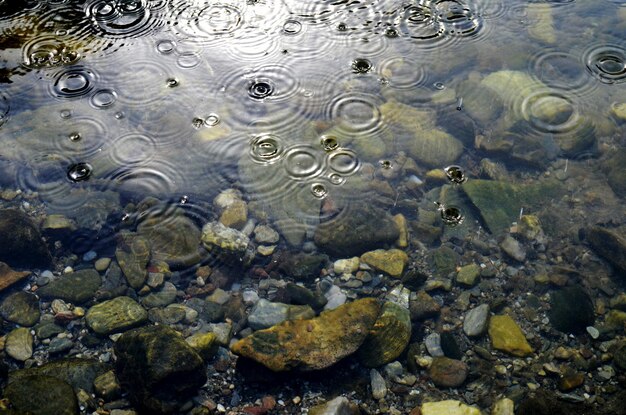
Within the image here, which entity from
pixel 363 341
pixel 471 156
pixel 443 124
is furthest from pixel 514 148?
pixel 363 341

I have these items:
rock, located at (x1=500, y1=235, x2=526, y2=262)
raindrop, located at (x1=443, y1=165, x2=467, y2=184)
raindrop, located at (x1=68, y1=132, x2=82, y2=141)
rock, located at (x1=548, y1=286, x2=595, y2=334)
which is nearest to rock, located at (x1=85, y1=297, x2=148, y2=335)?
raindrop, located at (x1=68, y1=132, x2=82, y2=141)

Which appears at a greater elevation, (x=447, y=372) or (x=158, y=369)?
(x=158, y=369)

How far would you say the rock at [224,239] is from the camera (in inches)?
160

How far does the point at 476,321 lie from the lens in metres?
3.81

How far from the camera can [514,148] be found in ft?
15.6

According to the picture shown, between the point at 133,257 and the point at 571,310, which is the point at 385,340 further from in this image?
the point at 133,257

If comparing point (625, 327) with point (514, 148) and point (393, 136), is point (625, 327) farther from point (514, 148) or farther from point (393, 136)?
point (393, 136)

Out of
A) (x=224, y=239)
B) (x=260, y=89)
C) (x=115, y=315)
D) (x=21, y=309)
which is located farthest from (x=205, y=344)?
Answer: (x=260, y=89)

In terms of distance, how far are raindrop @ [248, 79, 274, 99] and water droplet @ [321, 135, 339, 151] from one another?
75 centimetres

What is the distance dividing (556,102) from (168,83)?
3.91 meters

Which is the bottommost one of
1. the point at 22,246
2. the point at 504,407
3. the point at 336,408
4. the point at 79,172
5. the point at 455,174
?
the point at 504,407

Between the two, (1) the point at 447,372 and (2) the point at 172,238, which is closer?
(1) the point at 447,372

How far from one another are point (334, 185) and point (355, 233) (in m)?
0.50

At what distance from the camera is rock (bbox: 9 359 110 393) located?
3365mm
